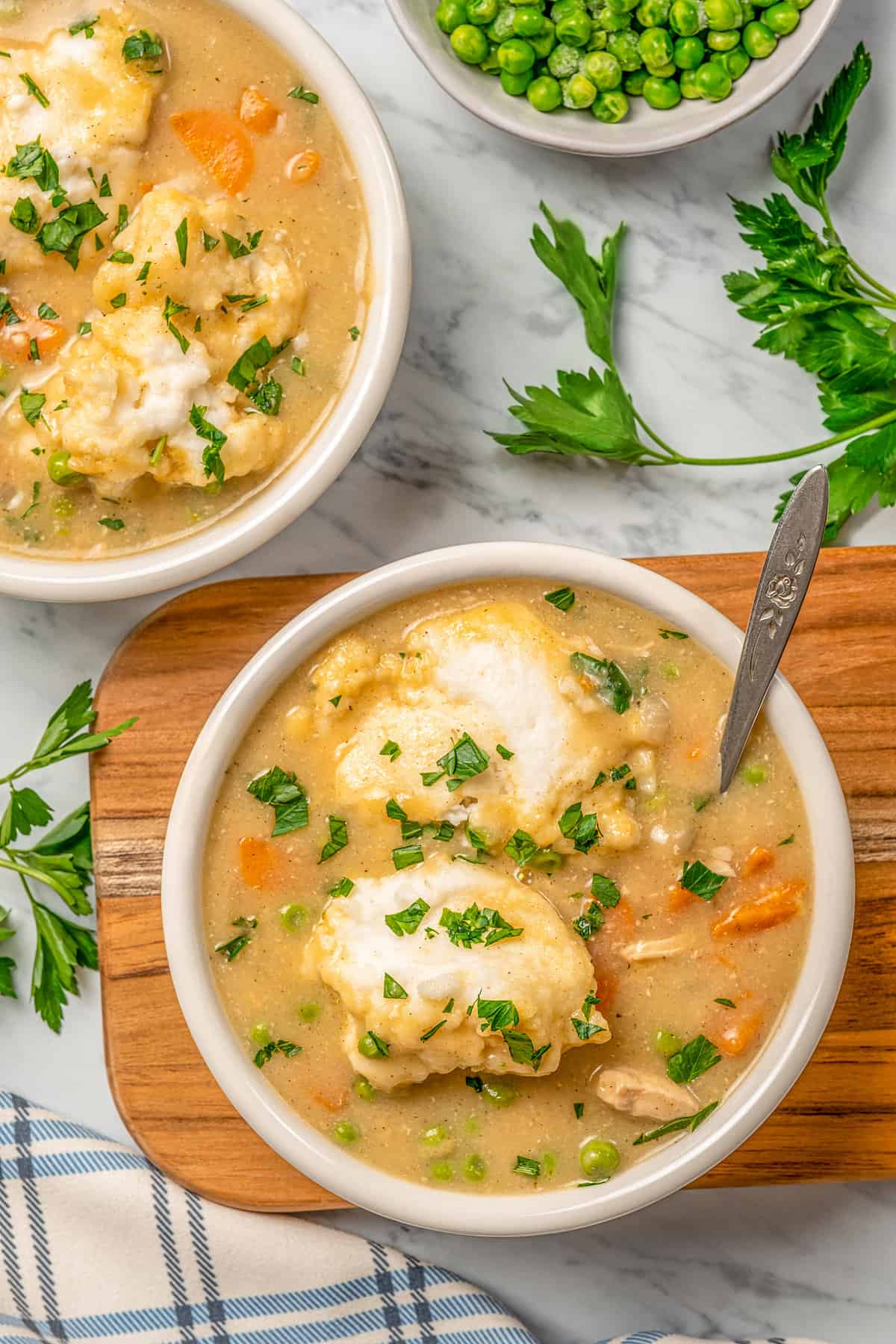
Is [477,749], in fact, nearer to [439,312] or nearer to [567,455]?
[567,455]

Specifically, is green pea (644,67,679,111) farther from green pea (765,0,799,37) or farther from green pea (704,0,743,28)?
green pea (765,0,799,37)

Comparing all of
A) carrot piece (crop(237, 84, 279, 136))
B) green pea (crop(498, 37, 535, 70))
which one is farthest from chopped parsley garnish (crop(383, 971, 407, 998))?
green pea (crop(498, 37, 535, 70))

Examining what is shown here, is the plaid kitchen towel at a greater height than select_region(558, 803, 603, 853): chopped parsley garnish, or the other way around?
select_region(558, 803, 603, 853): chopped parsley garnish

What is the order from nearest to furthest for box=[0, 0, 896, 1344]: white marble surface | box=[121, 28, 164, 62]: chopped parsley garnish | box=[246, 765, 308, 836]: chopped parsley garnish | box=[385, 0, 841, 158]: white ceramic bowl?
box=[246, 765, 308, 836]: chopped parsley garnish → box=[121, 28, 164, 62]: chopped parsley garnish → box=[385, 0, 841, 158]: white ceramic bowl → box=[0, 0, 896, 1344]: white marble surface

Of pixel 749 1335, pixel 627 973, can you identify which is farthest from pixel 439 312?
pixel 749 1335

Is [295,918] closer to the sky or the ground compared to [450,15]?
closer to the ground

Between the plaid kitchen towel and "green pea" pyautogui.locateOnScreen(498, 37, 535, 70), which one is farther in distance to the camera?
the plaid kitchen towel

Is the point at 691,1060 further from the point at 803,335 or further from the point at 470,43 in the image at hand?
the point at 470,43

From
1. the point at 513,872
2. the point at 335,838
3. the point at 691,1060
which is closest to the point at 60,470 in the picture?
the point at 335,838
